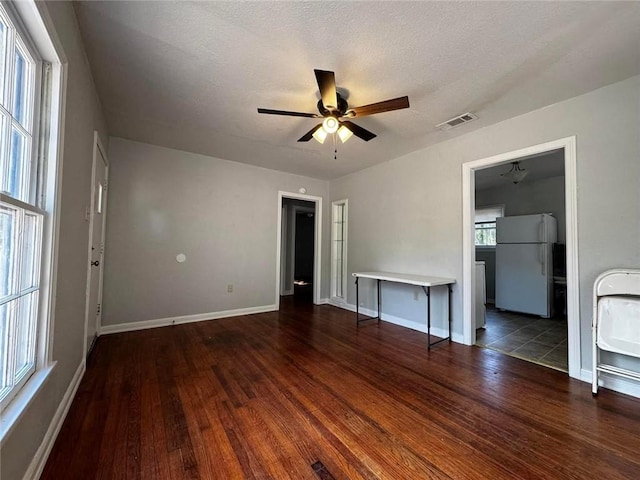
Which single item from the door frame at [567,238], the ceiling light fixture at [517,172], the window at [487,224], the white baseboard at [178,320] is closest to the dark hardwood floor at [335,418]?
the door frame at [567,238]

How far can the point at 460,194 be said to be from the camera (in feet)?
10.8

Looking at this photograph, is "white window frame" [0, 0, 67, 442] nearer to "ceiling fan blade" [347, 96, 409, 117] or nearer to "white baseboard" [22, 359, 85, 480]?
"white baseboard" [22, 359, 85, 480]

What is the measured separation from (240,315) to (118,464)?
2994 millimetres

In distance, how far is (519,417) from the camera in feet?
5.92

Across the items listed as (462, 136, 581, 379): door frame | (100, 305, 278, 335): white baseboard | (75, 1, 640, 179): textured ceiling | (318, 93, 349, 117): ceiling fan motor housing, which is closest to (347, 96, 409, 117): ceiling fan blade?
(318, 93, 349, 117): ceiling fan motor housing

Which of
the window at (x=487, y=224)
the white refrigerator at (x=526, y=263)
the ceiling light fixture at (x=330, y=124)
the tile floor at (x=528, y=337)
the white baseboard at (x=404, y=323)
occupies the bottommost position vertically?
the tile floor at (x=528, y=337)

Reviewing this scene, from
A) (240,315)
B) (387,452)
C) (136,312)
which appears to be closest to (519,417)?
(387,452)

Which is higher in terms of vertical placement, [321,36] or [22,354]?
[321,36]

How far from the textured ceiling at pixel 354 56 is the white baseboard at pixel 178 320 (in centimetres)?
252

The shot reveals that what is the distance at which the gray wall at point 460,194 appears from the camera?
2.19 metres

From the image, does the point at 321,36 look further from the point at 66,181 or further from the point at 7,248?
the point at 7,248

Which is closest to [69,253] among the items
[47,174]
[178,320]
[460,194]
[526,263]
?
[47,174]

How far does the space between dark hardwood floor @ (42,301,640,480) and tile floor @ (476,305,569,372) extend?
0.30 metres

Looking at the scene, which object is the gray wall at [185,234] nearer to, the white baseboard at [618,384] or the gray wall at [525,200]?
the white baseboard at [618,384]
